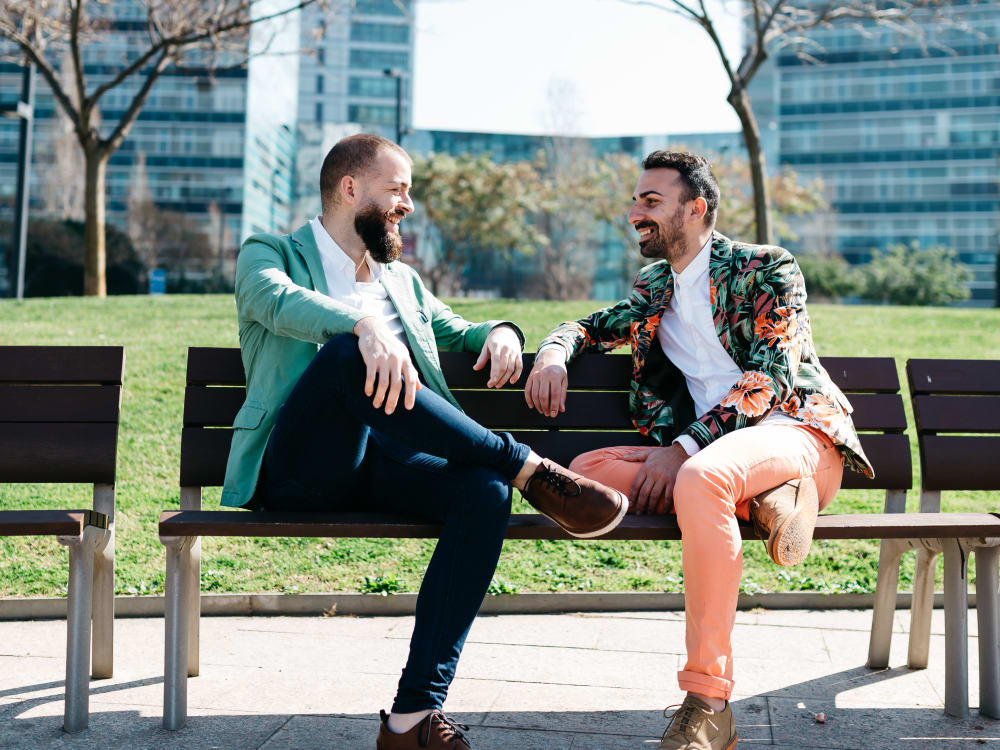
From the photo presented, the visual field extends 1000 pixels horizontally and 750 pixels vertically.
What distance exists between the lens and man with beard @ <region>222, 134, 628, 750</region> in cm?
290

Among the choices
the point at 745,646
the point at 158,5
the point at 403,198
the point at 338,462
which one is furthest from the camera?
the point at 158,5

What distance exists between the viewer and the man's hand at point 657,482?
334 cm

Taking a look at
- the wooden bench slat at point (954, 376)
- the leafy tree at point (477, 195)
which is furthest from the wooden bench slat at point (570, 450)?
the leafy tree at point (477, 195)

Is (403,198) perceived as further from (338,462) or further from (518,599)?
(518,599)

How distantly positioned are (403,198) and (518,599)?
6.58 ft

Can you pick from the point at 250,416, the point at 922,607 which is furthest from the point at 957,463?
the point at 250,416

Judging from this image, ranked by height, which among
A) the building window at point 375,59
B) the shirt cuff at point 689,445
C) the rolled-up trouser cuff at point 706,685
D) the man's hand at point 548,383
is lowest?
the rolled-up trouser cuff at point 706,685

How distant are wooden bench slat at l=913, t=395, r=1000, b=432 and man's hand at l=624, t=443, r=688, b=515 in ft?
3.79

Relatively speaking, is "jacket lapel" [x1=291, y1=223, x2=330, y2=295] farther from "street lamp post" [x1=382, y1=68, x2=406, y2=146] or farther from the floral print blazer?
"street lamp post" [x1=382, y1=68, x2=406, y2=146]

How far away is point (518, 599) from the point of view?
189 inches

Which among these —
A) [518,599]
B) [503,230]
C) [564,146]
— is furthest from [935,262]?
[518,599]

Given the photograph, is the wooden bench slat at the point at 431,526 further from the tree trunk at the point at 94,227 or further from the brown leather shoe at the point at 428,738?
the tree trunk at the point at 94,227

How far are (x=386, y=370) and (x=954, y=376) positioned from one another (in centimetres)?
235

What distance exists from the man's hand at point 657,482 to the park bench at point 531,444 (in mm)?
119
